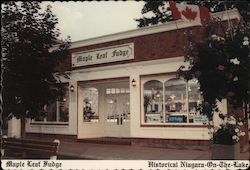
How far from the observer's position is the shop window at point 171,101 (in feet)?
37.2

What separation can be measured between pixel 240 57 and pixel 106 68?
6.78m

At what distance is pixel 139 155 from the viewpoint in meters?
10.2

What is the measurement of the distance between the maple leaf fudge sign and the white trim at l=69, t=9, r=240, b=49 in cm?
33

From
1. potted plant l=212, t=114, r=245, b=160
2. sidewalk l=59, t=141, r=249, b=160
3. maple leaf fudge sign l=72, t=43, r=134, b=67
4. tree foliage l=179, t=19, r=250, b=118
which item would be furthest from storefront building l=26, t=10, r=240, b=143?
tree foliage l=179, t=19, r=250, b=118

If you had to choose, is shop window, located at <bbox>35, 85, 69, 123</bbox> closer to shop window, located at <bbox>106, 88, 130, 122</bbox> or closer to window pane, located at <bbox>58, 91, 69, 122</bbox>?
window pane, located at <bbox>58, 91, 69, 122</bbox>

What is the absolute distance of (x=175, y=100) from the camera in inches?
462

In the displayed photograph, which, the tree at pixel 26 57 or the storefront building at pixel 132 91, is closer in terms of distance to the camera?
the tree at pixel 26 57

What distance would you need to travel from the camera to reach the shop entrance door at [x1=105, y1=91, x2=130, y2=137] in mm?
14312

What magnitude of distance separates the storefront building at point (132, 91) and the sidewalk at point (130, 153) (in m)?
0.67

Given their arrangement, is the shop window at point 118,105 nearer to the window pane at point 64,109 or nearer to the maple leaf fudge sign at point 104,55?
the window pane at point 64,109

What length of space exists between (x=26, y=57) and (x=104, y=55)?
3.42 meters

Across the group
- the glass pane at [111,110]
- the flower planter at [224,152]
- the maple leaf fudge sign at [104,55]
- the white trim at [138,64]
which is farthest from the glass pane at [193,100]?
the glass pane at [111,110]

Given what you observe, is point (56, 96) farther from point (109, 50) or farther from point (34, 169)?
point (34, 169)

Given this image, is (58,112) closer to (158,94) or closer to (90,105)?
(90,105)
